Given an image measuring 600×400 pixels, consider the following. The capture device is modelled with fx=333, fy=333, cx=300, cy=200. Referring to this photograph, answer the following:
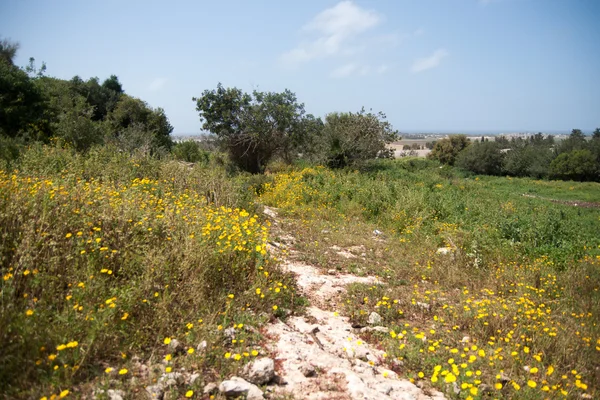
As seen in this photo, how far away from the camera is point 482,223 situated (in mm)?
8219

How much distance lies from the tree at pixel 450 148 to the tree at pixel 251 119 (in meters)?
44.6

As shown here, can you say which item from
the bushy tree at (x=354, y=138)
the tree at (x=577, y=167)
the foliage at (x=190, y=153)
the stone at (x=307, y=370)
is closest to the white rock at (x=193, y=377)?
the stone at (x=307, y=370)

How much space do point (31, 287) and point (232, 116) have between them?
16121 millimetres

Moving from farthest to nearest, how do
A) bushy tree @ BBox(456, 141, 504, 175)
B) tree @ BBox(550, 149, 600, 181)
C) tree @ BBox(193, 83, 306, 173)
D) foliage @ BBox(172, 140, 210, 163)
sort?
bushy tree @ BBox(456, 141, 504, 175)
tree @ BBox(550, 149, 600, 181)
foliage @ BBox(172, 140, 210, 163)
tree @ BBox(193, 83, 306, 173)

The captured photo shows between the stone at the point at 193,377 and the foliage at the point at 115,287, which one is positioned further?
the stone at the point at 193,377

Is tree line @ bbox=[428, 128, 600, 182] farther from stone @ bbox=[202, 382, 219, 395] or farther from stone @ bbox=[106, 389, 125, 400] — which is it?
stone @ bbox=[106, 389, 125, 400]

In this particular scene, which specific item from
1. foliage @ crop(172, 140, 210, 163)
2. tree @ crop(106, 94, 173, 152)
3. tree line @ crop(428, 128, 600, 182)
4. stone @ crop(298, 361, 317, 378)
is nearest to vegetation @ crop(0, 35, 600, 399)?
stone @ crop(298, 361, 317, 378)

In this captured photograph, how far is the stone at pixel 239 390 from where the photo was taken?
234 cm

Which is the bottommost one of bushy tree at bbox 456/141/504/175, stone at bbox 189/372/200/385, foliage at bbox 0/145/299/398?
stone at bbox 189/372/200/385

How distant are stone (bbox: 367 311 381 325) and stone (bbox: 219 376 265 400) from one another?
1.80m

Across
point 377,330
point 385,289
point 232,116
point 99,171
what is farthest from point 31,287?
point 232,116

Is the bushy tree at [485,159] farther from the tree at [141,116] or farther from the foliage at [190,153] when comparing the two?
the tree at [141,116]

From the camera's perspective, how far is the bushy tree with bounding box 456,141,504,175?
44.9 metres

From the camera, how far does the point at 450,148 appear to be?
186 ft
